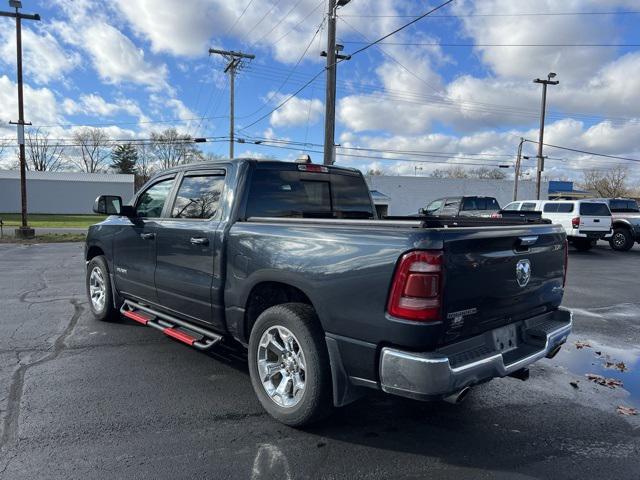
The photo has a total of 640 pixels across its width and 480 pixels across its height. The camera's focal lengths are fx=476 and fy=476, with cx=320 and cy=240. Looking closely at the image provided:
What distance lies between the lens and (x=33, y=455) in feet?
9.73

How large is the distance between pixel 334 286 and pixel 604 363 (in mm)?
3668

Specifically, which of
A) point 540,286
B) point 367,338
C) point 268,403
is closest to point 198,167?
point 268,403

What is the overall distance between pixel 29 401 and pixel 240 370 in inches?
67.4

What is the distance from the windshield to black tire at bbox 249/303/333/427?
1.08 m

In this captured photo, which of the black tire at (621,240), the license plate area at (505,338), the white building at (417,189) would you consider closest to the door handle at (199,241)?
the license plate area at (505,338)

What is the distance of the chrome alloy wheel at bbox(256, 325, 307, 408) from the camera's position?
336 cm

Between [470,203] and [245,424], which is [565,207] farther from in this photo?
[245,424]

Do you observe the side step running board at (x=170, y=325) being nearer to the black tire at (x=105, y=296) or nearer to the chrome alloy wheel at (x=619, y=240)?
the black tire at (x=105, y=296)

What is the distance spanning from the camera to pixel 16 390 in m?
3.93

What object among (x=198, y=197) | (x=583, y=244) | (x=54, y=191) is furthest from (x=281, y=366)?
(x=54, y=191)

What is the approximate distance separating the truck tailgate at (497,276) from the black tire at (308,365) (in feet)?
2.75

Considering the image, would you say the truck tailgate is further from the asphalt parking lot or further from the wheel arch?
the wheel arch

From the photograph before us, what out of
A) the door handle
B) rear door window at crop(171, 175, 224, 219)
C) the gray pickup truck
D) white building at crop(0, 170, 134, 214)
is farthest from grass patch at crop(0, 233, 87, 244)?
white building at crop(0, 170, 134, 214)

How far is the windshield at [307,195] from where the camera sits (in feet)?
13.5
